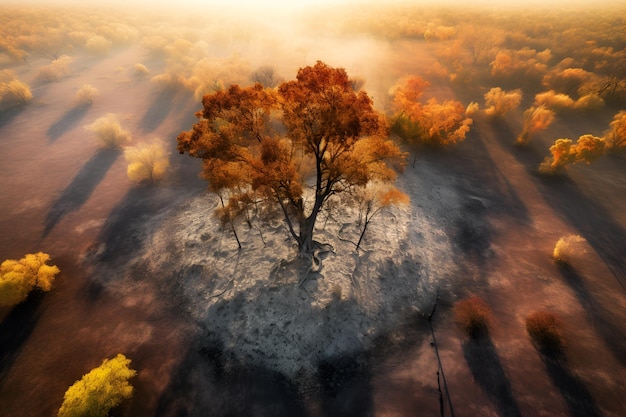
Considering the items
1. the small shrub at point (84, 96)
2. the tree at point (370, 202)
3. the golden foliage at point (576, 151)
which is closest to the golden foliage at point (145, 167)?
the tree at point (370, 202)

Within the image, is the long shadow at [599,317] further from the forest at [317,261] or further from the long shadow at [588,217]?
the long shadow at [588,217]

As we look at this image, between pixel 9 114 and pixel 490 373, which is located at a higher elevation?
pixel 490 373

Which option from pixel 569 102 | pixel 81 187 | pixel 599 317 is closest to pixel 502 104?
pixel 569 102

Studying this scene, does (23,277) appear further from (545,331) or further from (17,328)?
(545,331)

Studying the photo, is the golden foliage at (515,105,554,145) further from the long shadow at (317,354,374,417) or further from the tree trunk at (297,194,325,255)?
the long shadow at (317,354,374,417)

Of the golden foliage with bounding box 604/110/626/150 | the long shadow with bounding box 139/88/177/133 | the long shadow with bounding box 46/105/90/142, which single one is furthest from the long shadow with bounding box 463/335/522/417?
the long shadow with bounding box 46/105/90/142

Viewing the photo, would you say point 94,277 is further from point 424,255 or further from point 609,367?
point 609,367
